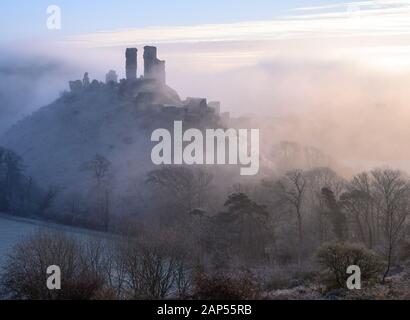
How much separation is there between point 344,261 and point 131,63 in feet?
230

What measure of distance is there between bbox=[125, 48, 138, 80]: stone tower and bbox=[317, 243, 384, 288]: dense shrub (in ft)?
226

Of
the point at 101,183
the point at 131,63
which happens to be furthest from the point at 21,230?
the point at 131,63

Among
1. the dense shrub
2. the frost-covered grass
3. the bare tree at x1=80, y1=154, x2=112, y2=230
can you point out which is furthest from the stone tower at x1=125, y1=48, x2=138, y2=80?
the dense shrub

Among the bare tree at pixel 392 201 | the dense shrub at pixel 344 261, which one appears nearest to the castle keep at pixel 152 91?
the bare tree at pixel 392 201

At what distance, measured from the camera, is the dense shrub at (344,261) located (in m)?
30.2

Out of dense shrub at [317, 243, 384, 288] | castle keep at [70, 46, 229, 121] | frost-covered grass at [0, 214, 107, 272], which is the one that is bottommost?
dense shrub at [317, 243, 384, 288]

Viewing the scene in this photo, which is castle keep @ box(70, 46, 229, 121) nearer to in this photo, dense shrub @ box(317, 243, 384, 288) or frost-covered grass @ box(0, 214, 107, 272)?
frost-covered grass @ box(0, 214, 107, 272)

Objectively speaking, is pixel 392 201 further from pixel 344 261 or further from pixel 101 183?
pixel 101 183

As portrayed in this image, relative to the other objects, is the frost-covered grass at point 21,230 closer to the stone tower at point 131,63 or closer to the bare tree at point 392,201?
the bare tree at point 392,201

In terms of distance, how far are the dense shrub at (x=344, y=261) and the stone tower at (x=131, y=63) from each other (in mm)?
69033

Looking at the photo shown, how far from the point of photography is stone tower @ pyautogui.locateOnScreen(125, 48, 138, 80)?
96375mm

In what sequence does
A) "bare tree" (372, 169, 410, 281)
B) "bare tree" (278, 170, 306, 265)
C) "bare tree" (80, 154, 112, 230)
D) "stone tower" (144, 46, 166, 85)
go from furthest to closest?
"stone tower" (144, 46, 166, 85), "bare tree" (80, 154, 112, 230), "bare tree" (278, 170, 306, 265), "bare tree" (372, 169, 410, 281)

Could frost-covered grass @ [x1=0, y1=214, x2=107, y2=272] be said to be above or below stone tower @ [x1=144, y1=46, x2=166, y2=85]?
below
